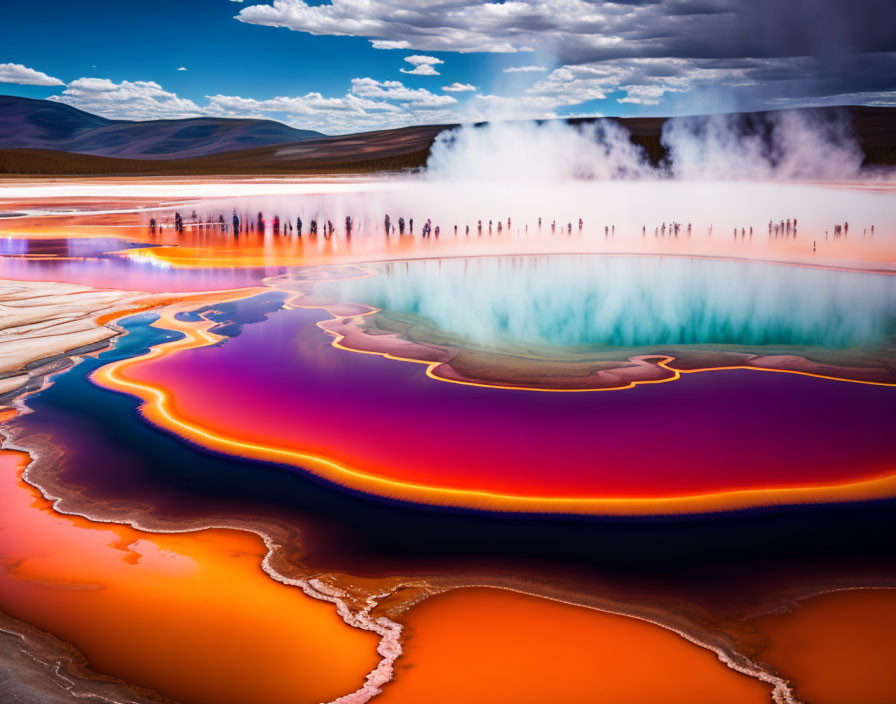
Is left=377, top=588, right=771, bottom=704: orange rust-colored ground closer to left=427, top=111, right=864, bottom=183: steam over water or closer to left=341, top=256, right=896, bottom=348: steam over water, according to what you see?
left=341, top=256, right=896, bottom=348: steam over water

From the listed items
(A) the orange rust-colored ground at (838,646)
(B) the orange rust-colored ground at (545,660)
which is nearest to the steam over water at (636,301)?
(A) the orange rust-colored ground at (838,646)

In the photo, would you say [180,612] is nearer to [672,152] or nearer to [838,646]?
[838,646]

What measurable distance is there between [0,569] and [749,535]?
5725 mm

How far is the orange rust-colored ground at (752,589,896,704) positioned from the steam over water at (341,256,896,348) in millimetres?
7601

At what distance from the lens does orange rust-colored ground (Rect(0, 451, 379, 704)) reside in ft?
15.9

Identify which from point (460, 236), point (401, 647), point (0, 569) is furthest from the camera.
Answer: point (460, 236)

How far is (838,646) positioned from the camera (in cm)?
512

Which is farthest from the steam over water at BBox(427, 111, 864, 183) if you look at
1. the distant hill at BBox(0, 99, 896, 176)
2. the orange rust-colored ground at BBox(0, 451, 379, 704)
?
the orange rust-colored ground at BBox(0, 451, 379, 704)

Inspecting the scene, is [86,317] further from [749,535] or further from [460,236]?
[460,236]

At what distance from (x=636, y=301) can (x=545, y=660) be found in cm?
1268

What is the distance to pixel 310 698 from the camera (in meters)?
4.66

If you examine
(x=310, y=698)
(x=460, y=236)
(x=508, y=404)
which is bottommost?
(x=310, y=698)

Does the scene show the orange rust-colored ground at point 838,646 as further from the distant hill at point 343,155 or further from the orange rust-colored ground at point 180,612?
the distant hill at point 343,155

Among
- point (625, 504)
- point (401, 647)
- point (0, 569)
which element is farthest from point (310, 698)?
point (625, 504)
